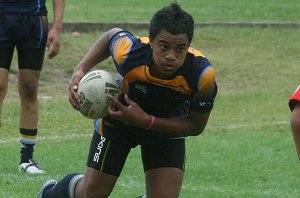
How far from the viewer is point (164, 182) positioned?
6.85 metres

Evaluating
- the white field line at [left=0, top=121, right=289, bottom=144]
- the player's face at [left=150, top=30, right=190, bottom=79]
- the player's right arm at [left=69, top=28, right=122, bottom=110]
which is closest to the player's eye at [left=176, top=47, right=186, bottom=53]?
the player's face at [left=150, top=30, right=190, bottom=79]

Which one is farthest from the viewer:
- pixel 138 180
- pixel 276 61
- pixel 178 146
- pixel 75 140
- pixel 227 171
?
pixel 276 61

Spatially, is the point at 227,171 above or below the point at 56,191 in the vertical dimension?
below

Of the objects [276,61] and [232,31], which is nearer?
[276,61]

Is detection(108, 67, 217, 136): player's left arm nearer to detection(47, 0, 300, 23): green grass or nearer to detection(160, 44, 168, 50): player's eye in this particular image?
detection(160, 44, 168, 50): player's eye

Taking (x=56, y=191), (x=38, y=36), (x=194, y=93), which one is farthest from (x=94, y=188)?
(x=38, y=36)

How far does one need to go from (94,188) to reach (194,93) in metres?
1.01

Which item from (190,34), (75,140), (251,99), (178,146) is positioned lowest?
(251,99)

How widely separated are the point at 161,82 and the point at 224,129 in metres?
Result: 6.21

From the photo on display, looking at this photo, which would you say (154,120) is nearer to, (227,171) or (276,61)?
(227,171)

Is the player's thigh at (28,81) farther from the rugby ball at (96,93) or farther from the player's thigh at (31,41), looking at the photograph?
the rugby ball at (96,93)

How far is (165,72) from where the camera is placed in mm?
6523

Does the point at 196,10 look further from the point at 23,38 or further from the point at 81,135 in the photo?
the point at 23,38

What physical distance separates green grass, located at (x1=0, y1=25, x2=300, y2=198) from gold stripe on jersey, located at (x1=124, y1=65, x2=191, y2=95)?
71.8 inches
